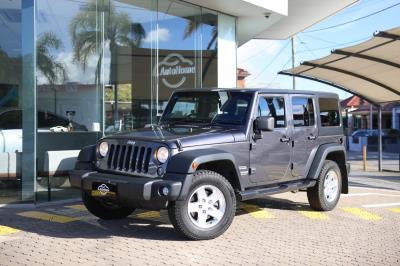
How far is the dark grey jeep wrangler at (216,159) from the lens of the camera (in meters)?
6.06

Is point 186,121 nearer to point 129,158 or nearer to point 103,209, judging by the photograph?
point 129,158

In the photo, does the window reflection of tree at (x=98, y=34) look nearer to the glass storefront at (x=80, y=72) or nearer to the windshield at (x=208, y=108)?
the glass storefront at (x=80, y=72)

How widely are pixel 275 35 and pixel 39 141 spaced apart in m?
12.8

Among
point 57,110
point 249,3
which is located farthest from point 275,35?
point 57,110

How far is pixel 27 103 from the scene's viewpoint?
908 cm

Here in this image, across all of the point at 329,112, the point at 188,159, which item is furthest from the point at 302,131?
the point at 188,159

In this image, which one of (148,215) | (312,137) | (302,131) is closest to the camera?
(148,215)

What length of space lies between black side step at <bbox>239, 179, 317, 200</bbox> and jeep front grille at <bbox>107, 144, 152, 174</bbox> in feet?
4.52

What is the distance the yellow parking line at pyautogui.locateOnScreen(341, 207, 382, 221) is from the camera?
26.9 ft

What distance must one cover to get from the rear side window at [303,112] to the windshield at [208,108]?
1.07m

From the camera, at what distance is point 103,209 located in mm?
7320

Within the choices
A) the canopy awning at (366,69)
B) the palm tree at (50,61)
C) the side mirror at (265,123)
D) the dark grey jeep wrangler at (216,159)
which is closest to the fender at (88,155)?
the dark grey jeep wrangler at (216,159)

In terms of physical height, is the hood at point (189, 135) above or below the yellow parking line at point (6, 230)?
above

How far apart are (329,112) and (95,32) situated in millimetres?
5084
